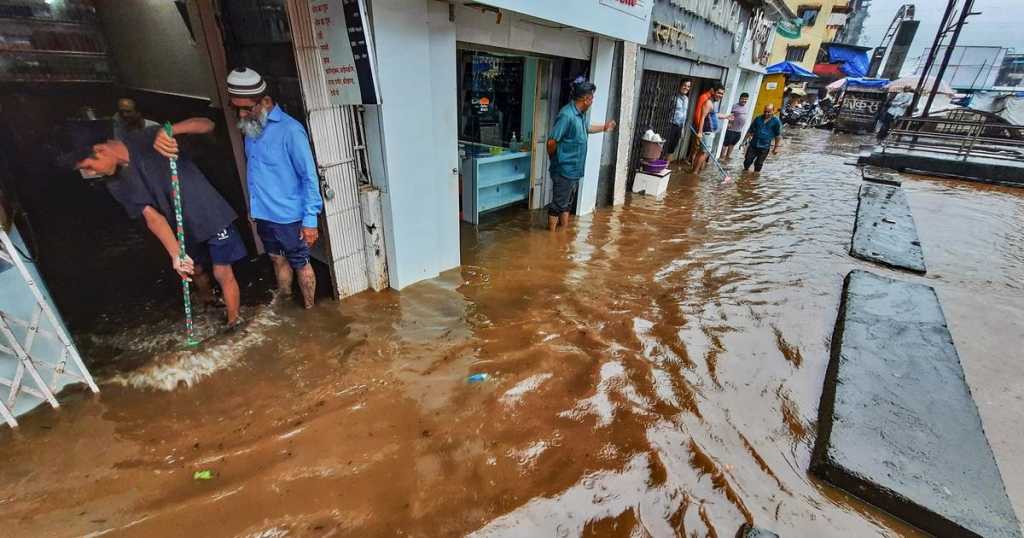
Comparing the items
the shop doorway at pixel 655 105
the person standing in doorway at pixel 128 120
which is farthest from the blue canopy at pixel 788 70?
the person standing in doorway at pixel 128 120

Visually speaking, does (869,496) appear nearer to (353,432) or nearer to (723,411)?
(723,411)

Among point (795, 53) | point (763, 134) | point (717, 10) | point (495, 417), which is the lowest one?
point (495, 417)

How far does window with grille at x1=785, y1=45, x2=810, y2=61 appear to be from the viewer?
3078 cm

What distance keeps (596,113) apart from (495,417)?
5.35m

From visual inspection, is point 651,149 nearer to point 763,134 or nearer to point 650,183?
point 650,183

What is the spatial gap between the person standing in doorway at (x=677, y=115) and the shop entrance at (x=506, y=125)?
4.55m

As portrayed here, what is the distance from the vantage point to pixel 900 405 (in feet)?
9.45

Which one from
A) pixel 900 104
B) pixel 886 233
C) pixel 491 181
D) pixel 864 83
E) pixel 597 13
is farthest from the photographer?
pixel 864 83

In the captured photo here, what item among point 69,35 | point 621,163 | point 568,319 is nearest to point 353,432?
A: point 568,319

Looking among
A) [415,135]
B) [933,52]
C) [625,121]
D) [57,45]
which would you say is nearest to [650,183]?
[625,121]

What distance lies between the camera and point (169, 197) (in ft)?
10.4

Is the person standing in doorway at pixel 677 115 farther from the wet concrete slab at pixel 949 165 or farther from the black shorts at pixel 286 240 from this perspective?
the black shorts at pixel 286 240

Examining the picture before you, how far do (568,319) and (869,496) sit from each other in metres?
2.35

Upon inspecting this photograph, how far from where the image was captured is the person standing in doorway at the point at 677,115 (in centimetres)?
959
